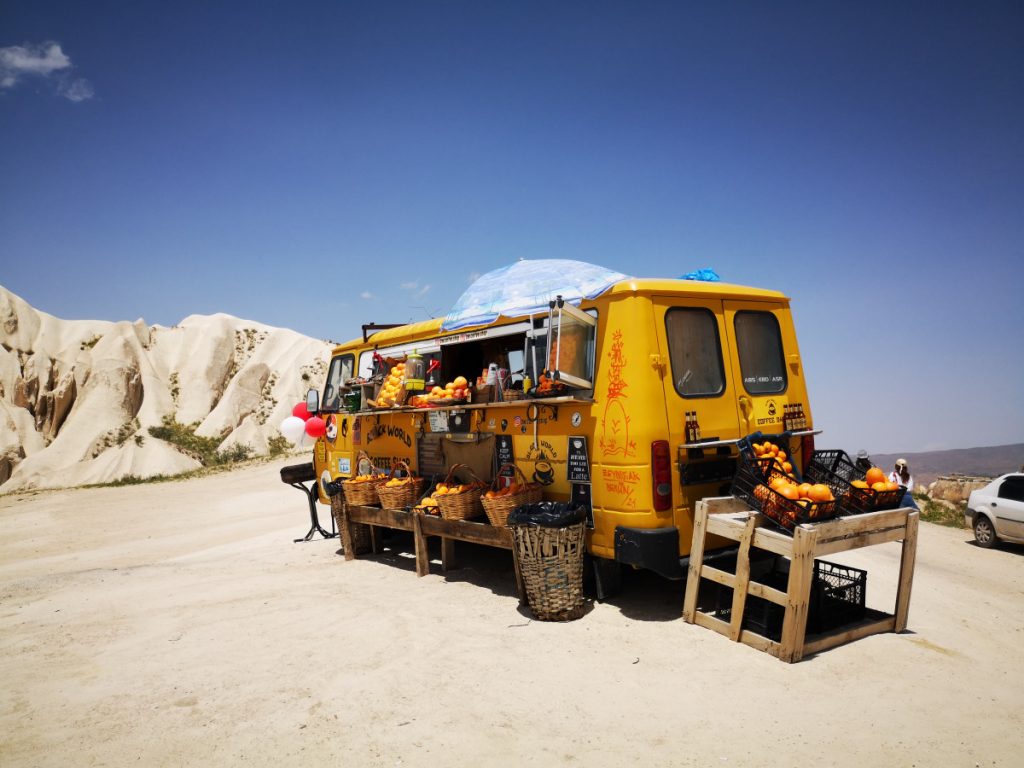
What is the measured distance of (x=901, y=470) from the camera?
34.3ft

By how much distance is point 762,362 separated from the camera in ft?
19.5

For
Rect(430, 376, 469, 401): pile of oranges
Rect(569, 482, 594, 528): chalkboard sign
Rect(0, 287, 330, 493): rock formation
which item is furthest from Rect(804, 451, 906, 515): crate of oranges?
Rect(0, 287, 330, 493): rock formation

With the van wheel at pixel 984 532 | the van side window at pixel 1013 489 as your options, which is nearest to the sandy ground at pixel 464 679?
the van wheel at pixel 984 532

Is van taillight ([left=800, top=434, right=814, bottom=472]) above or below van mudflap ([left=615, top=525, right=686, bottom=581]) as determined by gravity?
above

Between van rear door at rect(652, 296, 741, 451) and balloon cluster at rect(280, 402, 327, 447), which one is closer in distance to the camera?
van rear door at rect(652, 296, 741, 451)

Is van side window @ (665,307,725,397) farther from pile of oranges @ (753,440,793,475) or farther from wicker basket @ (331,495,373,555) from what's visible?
wicker basket @ (331,495,373,555)

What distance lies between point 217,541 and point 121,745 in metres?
7.58

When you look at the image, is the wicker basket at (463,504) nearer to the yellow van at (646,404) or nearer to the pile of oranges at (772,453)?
the yellow van at (646,404)

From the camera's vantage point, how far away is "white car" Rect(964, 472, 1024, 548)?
33.3 feet

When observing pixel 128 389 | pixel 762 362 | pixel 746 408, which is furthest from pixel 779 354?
pixel 128 389

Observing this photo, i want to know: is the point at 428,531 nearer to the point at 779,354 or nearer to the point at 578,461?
the point at 578,461

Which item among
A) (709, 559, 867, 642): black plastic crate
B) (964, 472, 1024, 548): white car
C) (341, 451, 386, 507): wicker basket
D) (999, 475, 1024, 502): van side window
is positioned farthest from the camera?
(999, 475, 1024, 502): van side window

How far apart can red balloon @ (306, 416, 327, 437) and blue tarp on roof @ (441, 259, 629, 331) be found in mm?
3153

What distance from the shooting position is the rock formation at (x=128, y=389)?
30141 millimetres
